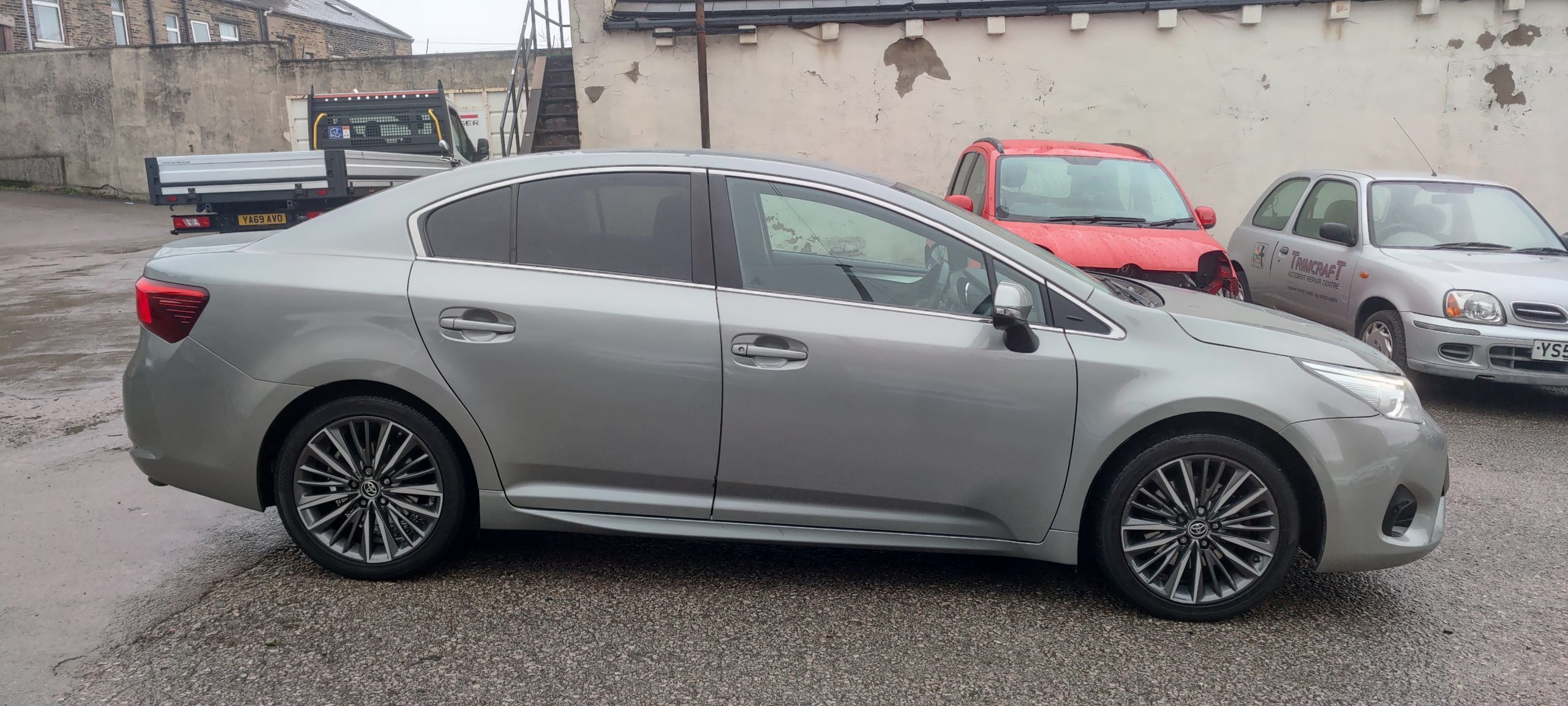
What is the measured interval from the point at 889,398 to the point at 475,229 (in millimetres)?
1635

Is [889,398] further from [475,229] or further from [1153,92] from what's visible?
[1153,92]

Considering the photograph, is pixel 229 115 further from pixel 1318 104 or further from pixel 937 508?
pixel 937 508

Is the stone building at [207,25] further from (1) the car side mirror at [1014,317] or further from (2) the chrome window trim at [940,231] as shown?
(1) the car side mirror at [1014,317]

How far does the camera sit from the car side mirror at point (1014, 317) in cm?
344

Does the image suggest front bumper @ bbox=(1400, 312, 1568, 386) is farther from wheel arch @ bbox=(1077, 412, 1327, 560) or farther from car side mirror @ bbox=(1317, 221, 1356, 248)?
wheel arch @ bbox=(1077, 412, 1327, 560)

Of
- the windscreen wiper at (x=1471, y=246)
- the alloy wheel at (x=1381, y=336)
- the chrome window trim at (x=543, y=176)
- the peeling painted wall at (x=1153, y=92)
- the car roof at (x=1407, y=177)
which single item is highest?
the peeling painted wall at (x=1153, y=92)

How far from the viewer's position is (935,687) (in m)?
3.10

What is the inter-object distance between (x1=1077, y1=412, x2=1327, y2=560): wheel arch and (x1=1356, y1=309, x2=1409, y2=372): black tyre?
3885 millimetres

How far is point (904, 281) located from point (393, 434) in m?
1.92

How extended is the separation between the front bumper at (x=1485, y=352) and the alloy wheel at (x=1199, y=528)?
4069mm

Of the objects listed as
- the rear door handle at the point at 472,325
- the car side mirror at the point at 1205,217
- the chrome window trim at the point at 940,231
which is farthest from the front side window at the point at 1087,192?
the rear door handle at the point at 472,325

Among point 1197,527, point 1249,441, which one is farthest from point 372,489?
point 1249,441

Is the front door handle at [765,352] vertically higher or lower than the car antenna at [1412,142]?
lower

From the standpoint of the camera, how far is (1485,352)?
6.53 metres
